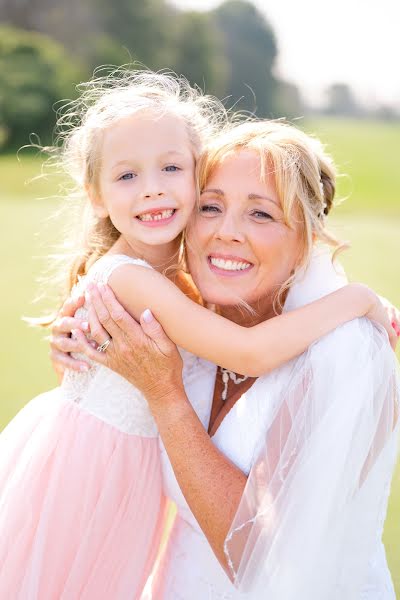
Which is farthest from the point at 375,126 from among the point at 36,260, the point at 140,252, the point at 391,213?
the point at 140,252

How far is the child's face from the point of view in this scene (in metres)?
2.59

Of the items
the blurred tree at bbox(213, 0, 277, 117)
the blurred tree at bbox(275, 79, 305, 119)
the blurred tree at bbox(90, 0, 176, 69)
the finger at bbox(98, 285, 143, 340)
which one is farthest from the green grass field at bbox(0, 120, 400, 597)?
the blurred tree at bbox(275, 79, 305, 119)

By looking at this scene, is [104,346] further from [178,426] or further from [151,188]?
[151,188]

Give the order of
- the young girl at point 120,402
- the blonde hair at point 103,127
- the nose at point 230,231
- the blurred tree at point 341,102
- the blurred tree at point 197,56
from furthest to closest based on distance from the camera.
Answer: the blurred tree at point 341,102 → the blurred tree at point 197,56 → the blonde hair at point 103,127 → the nose at point 230,231 → the young girl at point 120,402

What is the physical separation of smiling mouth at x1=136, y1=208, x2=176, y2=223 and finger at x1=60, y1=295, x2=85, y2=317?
0.34 m

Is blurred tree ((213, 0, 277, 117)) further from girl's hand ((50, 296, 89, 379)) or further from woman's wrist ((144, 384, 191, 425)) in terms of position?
woman's wrist ((144, 384, 191, 425))

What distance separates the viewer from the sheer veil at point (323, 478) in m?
1.92

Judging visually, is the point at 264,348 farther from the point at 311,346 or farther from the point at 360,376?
the point at 360,376

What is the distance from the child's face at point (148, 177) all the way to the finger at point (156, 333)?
0.39 meters

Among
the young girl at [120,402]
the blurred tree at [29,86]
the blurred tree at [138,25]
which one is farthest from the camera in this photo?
the blurred tree at [138,25]

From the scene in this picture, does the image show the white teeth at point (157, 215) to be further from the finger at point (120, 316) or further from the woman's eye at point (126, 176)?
the finger at point (120, 316)

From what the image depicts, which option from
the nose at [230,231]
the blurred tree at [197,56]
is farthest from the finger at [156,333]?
the blurred tree at [197,56]

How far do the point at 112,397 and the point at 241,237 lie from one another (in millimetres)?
675

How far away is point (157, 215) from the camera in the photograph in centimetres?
265
